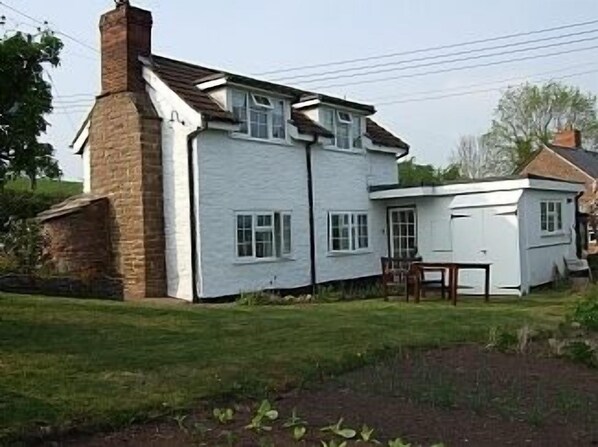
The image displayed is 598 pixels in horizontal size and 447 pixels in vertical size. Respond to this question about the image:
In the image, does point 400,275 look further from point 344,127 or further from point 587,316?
point 587,316

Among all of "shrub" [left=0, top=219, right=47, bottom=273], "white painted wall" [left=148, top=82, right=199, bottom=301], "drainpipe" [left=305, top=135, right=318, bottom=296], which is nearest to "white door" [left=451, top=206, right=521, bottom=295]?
"drainpipe" [left=305, top=135, right=318, bottom=296]

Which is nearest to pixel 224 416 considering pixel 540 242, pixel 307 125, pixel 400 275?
pixel 400 275

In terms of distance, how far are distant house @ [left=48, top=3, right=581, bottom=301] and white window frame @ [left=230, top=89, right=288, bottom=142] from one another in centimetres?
4

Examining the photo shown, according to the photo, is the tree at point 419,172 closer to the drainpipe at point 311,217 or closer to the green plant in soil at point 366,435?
the drainpipe at point 311,217

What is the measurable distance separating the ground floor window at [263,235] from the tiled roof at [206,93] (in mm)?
2830

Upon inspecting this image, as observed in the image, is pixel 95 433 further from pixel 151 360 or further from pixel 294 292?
pixel 294 292

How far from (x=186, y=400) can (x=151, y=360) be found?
214cm

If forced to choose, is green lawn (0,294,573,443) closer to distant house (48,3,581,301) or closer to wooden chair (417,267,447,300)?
wooden chair (417,267,447,300)

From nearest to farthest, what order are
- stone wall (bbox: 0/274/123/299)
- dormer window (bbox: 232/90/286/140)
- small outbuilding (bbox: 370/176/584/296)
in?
stone wall (bbox: 0/274/123/299)
dormer window (bbox: 232/90/286/140)
small outbuilding (bbox: 370/176/584/296)

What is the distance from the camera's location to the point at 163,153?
66.5 feet

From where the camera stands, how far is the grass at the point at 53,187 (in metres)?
28.3

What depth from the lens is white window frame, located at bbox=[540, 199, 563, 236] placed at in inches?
952

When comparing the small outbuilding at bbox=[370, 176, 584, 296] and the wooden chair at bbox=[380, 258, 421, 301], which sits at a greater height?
the small outbuilding at bbox=[370, 176, 584, 296]

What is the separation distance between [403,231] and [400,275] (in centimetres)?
446
